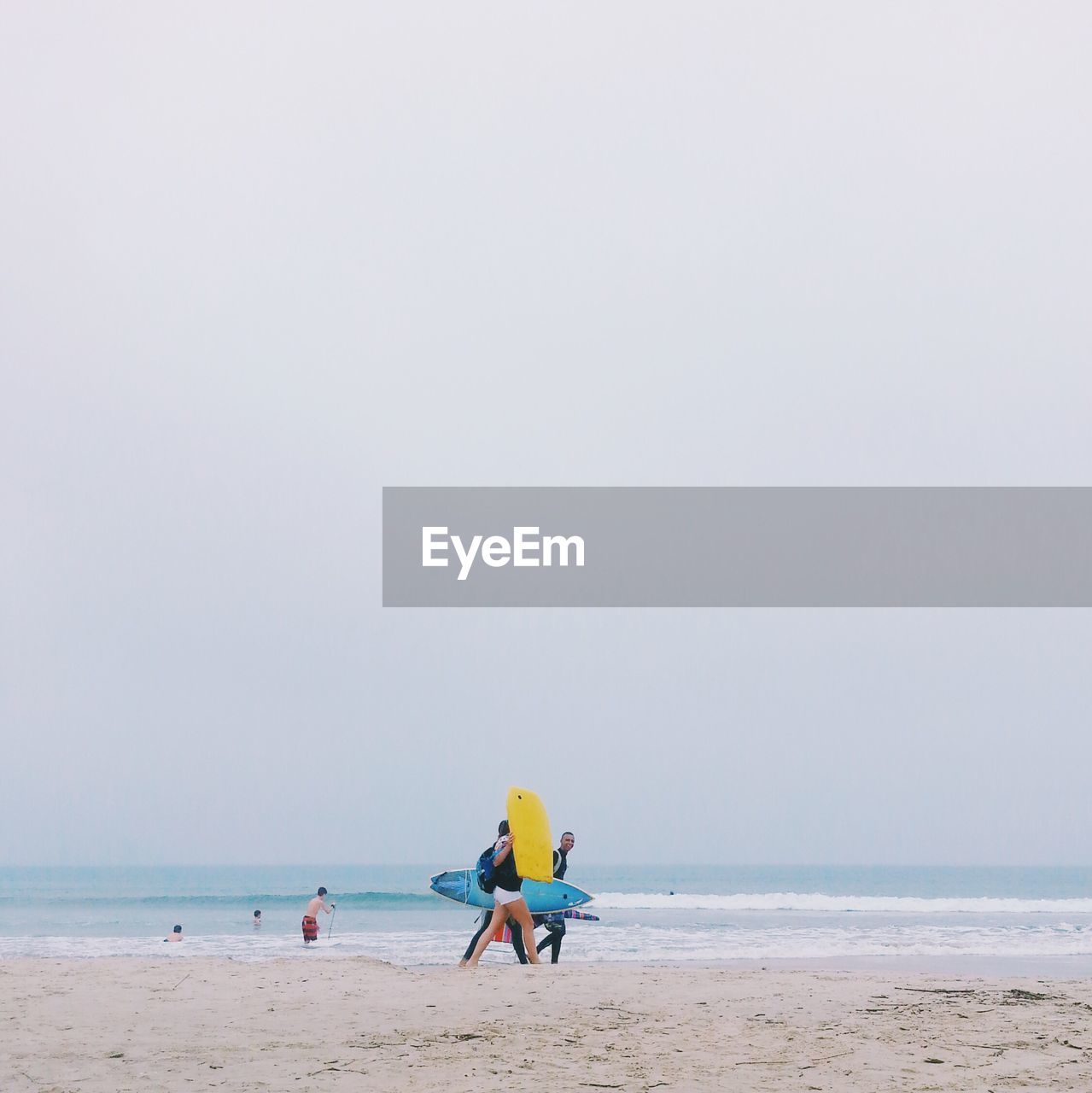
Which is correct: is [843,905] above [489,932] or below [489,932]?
below

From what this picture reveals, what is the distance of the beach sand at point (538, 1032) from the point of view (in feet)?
16.2

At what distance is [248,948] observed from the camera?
16.1 meters

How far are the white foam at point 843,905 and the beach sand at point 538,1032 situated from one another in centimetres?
1758

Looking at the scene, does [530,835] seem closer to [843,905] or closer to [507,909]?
[507,909]

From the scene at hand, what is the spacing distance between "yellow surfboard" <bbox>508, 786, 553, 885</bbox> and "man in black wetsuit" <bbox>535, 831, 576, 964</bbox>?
0.51 m

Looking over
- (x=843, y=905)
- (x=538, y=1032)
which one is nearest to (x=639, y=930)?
(x=843, y=905)

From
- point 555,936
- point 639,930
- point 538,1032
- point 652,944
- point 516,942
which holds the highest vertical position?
point 538,1032

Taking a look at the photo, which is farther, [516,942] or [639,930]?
[639,930]

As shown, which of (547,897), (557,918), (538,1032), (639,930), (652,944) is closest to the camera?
(538,1032)

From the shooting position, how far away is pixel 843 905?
28.9m

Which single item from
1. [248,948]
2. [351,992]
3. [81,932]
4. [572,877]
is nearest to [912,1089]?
[351,992]

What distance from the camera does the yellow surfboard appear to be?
9.12m

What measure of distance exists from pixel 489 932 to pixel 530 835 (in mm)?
1001

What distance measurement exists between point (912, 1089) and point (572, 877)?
49756mm
